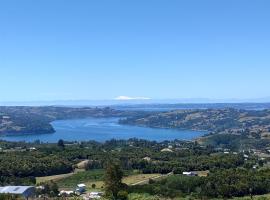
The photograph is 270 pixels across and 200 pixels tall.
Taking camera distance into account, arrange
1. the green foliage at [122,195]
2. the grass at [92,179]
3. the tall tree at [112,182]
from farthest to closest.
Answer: the grass at [92,179] < the tall tree at [112,182] < the green foliage at [122,195]

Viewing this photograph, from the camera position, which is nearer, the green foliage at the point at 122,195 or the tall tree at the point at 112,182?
the green foliage at the point at 122,195

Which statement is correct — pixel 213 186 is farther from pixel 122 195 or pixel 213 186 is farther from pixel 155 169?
pixel 155 169

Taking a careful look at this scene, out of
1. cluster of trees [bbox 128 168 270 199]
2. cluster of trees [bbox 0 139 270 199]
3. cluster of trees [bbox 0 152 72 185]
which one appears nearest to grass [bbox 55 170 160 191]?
cluster of trees [bbox 0 139 270 199]

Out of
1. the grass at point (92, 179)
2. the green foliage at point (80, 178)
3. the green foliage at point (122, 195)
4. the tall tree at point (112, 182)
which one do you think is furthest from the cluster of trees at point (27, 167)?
the green foliage at point (122, 195)

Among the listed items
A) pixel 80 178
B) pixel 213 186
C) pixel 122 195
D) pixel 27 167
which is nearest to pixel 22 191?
pixel 122 195

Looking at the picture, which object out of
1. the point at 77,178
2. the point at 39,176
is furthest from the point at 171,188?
the point at 39,176

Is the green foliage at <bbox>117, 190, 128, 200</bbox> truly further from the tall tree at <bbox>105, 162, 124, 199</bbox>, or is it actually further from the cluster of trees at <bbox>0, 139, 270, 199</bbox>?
the tall tree at <bbox>105, 162, 124, 199</bbox>

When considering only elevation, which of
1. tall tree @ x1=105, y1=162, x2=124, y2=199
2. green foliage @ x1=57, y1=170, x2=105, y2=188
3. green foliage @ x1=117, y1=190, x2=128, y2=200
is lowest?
green foliage @ x1=57, y1=170, x2=105, y2=188

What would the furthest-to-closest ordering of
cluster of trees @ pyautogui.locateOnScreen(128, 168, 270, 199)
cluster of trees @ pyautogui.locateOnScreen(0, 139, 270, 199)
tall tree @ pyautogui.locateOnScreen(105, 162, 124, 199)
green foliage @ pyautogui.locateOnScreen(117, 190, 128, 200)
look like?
cluster of trees @ pyautogui.locateOnScreen(0, 139, 270, 199) → cluster of trees @ pyautogui.locateOnScreen(128, 168, 270, 199) → tall tree @ pyautogui.locateOnScreen(105, 162, 124, 199) → green foliage @ pyautogui.locateOnScreen(117, 190, 128, 200)

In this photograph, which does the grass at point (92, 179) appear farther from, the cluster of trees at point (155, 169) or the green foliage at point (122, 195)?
the green foliage at point (122, 195)

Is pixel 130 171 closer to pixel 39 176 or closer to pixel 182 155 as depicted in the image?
pixel 39 176

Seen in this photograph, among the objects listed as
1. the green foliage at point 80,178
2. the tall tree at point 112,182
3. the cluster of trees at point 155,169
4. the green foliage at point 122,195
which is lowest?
the green foliage at point 80,178
